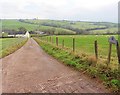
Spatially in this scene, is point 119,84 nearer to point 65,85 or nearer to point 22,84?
point 65,85

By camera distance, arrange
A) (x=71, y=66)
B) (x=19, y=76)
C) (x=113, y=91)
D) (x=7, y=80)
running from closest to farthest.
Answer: (x=113, y=91), (x=7, y=80), (x=19, y=76), (x=71, y=66)

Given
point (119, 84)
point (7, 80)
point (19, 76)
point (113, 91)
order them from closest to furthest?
point (113, 91) → point (119, 84) → point (7, 80) → point (19, 76)

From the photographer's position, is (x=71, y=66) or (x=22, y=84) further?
(x=71, y=66)

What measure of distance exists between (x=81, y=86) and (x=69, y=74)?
228 centimetres

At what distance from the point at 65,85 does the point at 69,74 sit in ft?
6.80

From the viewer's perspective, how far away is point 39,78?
941 centimetres

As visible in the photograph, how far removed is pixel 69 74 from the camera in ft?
33.0

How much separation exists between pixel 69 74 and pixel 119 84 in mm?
2883

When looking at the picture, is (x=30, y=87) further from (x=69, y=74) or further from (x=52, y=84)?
(x=69, y=74)

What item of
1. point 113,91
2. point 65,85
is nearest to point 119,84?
point 113,91

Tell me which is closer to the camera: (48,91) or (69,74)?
(48,91)

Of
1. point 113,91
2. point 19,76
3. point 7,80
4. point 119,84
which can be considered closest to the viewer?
point 113,91

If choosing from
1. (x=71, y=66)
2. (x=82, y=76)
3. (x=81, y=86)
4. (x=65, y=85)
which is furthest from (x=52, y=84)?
(x=71, y=66)

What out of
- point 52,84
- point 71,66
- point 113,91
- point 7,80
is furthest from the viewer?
point 71,66
